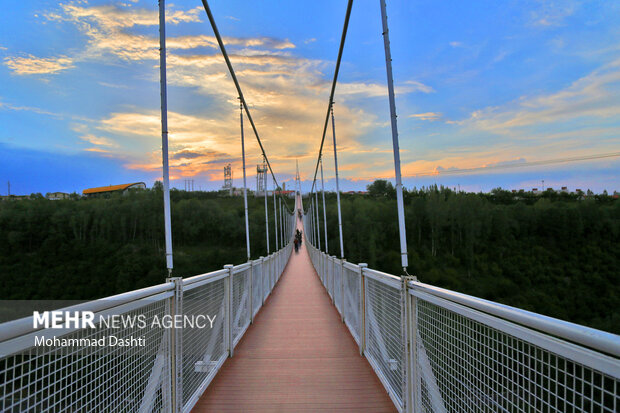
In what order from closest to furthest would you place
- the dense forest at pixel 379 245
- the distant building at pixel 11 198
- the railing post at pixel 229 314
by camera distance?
1. the railing post at pixel 229 314
2. the dense forest at pixel 379 245
3. the distant building at pixel 11 198

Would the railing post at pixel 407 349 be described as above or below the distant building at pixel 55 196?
below

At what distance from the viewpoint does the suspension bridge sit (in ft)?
3.30

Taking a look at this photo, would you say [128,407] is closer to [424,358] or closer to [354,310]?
[424,358]

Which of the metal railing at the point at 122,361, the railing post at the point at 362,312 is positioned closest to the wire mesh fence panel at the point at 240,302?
the metal railing at the point at 122,361

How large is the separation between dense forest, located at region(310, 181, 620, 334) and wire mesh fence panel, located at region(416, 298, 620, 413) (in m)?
45.3

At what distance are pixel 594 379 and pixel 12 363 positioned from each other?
160 centimetres

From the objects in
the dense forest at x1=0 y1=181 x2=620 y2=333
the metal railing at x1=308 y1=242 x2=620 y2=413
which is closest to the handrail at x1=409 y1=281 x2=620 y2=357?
the metal railing at x1=308 y1=242 x2=620 y2=413

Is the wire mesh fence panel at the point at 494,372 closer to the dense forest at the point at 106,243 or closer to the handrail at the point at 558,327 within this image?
the handrail at the point at 558,327

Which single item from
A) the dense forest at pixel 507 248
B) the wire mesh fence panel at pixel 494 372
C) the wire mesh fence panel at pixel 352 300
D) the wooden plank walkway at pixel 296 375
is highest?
the wire mesh fence panel at pixel 494 372

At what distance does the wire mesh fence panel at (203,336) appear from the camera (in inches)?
96.8

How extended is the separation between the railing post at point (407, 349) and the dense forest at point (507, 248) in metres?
45.0

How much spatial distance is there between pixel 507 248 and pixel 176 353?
213ft

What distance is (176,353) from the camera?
2.22 meters

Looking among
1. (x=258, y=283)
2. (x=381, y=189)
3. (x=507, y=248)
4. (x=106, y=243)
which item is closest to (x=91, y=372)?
(x=258, y=283)
